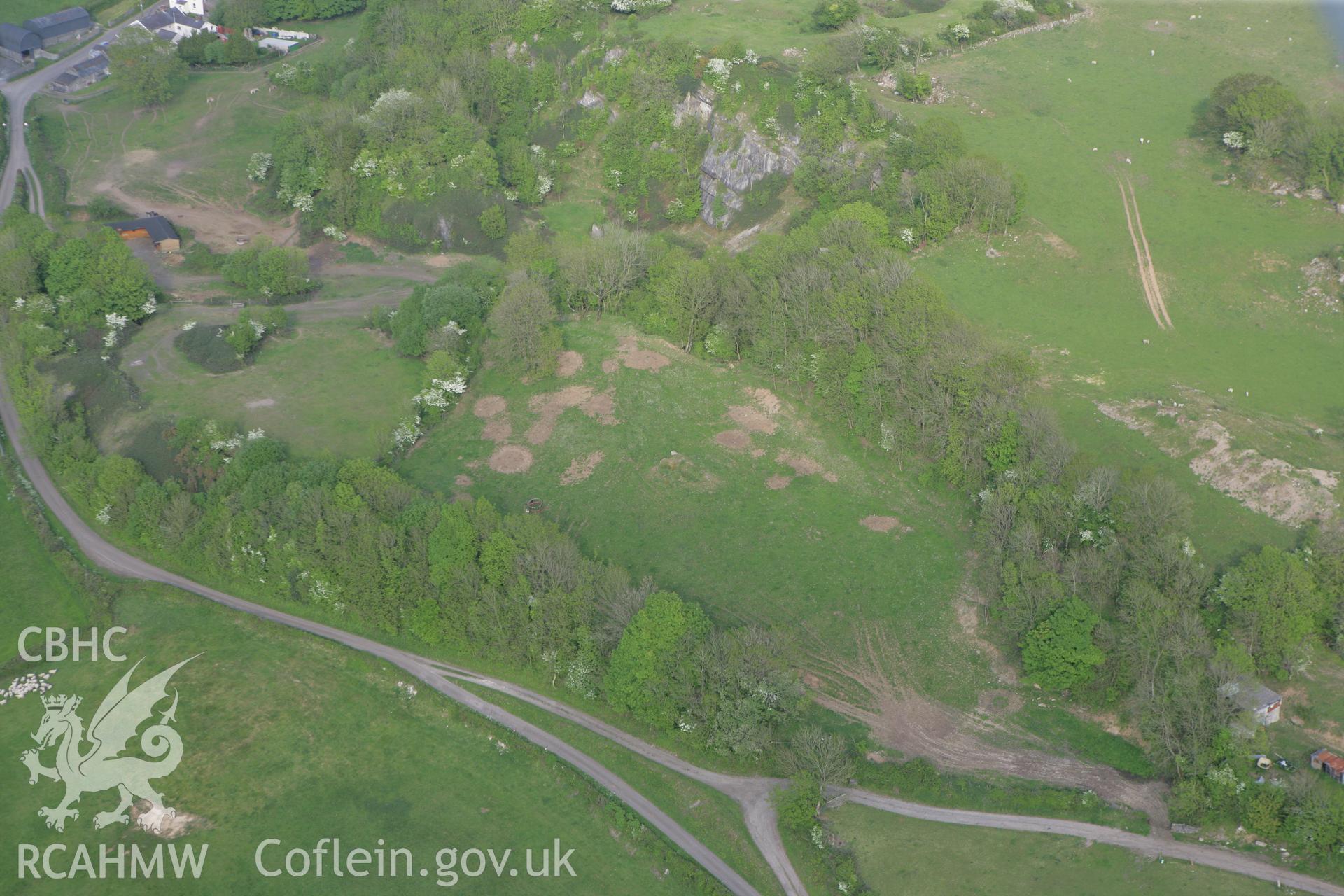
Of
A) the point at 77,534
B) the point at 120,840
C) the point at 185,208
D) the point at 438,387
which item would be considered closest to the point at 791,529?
the point at 438,387

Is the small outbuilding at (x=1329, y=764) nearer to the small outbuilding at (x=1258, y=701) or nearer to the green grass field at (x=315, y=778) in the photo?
the small outbuilding at (x=1258, y=701)

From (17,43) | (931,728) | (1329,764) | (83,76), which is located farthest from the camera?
(17,43)

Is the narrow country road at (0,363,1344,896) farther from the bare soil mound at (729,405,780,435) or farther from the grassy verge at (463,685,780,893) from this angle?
the bare soil mound at (729,405,780,435)

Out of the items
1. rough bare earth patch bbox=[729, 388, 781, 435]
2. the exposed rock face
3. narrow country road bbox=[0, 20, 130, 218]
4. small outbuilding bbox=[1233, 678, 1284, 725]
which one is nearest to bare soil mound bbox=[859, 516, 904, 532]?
rough bare earth patch bbox=[729, 388, 781, 435]

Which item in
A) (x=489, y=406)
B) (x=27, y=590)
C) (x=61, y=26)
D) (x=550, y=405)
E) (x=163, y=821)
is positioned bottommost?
(x=27, y=590)

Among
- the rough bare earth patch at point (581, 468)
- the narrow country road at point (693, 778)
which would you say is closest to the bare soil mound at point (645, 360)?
the rough bare earth patch at point (581, 468)

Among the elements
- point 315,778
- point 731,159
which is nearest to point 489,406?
point 315,778

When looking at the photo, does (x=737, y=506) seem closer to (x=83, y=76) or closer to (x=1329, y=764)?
(x=1329, y=764)
